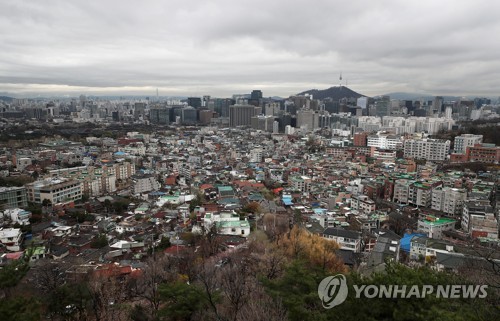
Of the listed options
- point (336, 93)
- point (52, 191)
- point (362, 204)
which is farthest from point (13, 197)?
point (336, 93)

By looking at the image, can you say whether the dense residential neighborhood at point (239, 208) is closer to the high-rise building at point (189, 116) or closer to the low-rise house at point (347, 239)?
the low-rise house at point (347, 239)

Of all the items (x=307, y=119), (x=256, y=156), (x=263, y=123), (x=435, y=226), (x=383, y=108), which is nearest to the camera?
(x=435, y=226)

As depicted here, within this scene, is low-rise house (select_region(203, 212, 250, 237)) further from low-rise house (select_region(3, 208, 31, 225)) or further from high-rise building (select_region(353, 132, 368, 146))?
high-rise building (select_region(353, 132, 368, 146))

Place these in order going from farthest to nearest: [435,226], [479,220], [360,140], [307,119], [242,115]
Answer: [242,115], [307,119], [360,140], [435,226], [479,220]

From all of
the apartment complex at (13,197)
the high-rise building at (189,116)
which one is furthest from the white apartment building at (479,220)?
the high-rise building at (189,116)

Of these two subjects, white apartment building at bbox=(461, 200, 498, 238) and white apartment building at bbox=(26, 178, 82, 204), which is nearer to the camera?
white apartment building at bbox=(461, 200, 498, 238)

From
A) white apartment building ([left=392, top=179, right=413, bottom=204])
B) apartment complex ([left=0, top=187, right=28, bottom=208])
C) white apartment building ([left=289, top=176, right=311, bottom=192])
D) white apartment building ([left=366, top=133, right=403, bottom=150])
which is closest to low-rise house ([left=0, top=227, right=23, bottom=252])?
apartment complex ([left=0, top=187, right=28, bottom=208])

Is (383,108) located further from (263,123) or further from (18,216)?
(18,216)

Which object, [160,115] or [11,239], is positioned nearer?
[11,239]

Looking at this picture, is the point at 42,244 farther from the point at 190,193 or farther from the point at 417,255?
the point at 417,255

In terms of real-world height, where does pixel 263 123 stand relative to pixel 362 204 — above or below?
above

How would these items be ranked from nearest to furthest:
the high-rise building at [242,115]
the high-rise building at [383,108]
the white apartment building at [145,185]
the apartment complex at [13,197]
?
the apartment complex at [13,197]
the white apartment building at [145,185]
the high-rise building at [242,115]
the high-rise building at [383,108]

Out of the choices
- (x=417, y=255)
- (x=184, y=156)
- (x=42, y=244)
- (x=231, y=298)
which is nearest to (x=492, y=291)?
(x=231, y=298)
